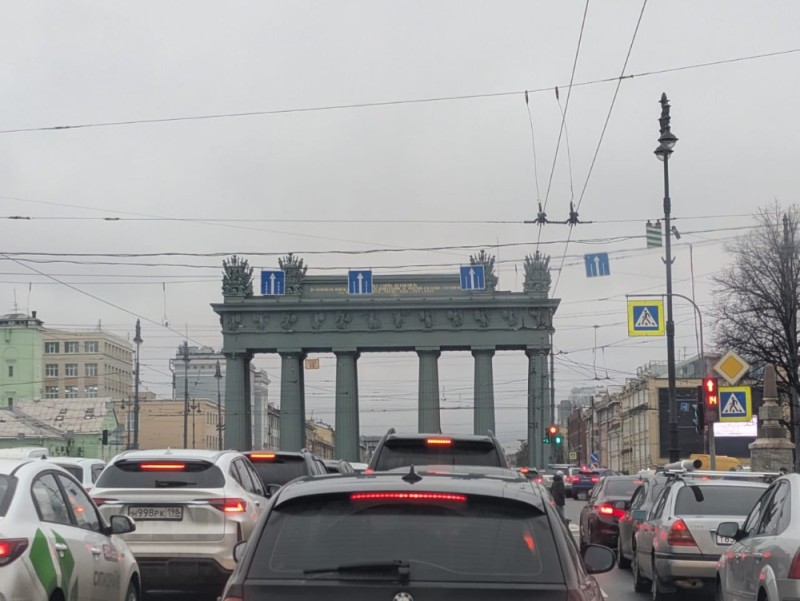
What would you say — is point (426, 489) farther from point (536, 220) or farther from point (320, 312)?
point (320, 312)

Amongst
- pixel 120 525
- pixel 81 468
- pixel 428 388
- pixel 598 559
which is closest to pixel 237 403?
pixel 428 388

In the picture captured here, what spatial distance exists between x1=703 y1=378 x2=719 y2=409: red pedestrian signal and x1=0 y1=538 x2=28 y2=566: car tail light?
2409 cm

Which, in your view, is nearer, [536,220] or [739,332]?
[536,220]

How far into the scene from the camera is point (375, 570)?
5223 mm

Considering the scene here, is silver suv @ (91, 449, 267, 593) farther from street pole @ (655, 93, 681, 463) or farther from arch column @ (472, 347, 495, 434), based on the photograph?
arch column @ (472, 347, 495, 434)

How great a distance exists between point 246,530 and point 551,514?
766 centimetres

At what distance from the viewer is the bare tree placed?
1981 inches

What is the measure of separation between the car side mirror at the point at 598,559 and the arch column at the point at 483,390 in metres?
60.3

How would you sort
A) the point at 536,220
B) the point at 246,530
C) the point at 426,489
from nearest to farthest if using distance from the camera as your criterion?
the point at 426,489 → the point at 246,530 → the point at 536,220

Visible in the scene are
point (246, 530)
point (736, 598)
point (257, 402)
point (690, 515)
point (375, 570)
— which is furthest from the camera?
point (257, 402)

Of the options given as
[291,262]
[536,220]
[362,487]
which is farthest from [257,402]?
[362,487]

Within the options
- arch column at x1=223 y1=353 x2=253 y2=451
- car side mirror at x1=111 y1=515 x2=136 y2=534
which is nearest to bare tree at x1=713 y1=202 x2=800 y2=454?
arch column at x1=223 y1=353 x2=253 y2=451

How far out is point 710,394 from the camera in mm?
29641

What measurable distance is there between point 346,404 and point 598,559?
201ft
